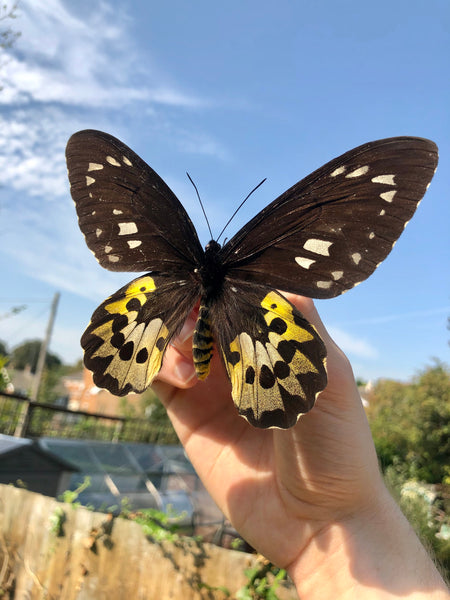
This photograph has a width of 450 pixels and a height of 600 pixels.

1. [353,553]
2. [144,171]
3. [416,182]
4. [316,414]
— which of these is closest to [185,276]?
[144,171]

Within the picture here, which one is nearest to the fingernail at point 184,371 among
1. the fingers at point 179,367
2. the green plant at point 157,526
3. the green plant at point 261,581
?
the fingers at point 179,367

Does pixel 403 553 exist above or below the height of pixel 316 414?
below

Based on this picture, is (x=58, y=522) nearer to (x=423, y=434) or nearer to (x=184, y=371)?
(x=184, y=371)

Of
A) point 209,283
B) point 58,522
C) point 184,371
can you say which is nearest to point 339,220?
point 209,283

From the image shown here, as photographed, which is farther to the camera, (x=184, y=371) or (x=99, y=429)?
(x=99, y=429)

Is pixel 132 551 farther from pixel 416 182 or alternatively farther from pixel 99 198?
pixel 416 182

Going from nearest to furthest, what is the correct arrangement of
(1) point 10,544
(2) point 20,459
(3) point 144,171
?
(3) point 144,171
(1) point 10,544
(2) point 20,459

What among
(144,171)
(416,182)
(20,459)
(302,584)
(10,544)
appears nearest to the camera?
(416,182)

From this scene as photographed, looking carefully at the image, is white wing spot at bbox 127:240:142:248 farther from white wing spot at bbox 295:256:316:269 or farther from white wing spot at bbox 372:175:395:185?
white wing spot at bbox 372:175:395:185
